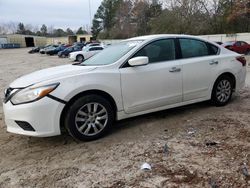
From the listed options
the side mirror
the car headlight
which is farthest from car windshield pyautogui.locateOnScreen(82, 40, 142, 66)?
the car headlight

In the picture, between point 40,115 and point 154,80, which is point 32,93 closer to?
point 40,115

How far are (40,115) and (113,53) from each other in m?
1.73

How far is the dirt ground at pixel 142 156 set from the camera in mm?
3113

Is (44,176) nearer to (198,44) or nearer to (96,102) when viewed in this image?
(96,102)

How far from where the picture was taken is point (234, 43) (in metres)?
25.6

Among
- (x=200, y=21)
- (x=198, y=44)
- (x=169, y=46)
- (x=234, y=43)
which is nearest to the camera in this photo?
(x=169, y=46)

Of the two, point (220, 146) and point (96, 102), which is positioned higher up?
point (96, 102)

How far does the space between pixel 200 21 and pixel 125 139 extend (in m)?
44.1

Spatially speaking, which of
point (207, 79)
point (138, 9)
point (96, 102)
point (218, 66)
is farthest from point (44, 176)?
point (138, 9)

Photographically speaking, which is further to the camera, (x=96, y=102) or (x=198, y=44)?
(x=198, y=44)

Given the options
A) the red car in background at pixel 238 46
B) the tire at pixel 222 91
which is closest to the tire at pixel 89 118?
the tire at pixel 222 91

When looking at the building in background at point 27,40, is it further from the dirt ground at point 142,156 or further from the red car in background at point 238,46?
the dirt ground at point 142,156

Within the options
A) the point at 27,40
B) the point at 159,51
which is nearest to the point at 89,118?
the point at 159,51

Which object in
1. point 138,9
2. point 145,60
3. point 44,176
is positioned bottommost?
point 44,176
